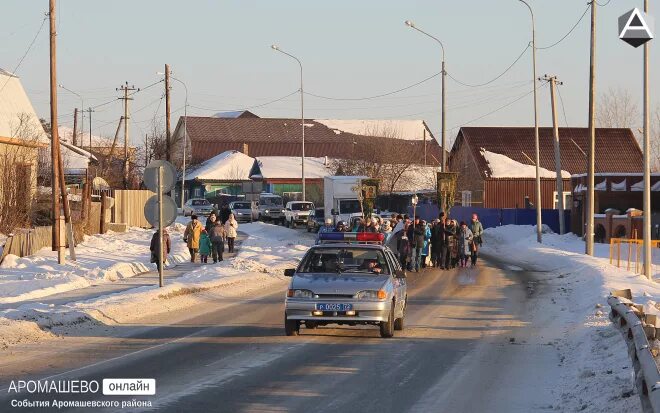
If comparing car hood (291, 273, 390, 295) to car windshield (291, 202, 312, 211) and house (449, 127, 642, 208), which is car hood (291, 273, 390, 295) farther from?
house (449, 127, 642, 208)

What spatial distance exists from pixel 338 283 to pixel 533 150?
6613cm

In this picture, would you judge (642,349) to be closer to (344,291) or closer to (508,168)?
(344,291)

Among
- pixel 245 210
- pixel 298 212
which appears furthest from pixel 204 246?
pixel 245 210

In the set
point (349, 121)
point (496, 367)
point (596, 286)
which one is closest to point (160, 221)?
point (596, 286)

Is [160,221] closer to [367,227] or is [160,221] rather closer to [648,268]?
[367,227]

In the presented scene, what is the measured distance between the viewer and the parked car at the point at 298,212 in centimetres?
6888

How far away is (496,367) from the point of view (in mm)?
13398

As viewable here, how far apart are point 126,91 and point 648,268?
180 ft

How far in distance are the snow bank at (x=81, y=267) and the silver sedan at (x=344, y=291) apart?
7780 mm

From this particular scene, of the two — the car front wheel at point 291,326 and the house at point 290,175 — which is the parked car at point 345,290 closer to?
the car front wheel at point 291,326

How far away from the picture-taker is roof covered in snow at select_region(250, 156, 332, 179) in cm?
10000

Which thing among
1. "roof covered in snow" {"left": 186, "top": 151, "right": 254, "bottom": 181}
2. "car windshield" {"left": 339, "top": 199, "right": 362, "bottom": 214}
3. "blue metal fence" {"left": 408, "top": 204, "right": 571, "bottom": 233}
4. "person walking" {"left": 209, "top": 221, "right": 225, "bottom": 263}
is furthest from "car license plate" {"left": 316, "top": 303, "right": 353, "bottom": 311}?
"roof covered in snow" {"left": 186, "top": 151, "right": 254, "bottom": 181}

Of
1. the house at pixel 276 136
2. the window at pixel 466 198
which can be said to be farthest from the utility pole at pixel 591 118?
the house at pixel 276 136

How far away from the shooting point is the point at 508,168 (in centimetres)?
7694
